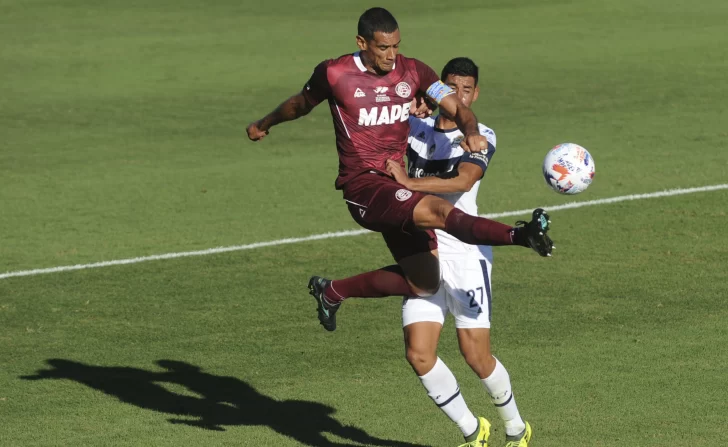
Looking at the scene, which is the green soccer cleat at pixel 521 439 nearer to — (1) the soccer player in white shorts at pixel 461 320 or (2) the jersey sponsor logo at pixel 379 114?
(1) the soccer player in white shorts at pixel 461 320

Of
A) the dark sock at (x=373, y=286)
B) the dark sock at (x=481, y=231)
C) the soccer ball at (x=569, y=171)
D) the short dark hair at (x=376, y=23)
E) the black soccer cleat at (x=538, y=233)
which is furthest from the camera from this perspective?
the soccer ball at (x=569, y=171)

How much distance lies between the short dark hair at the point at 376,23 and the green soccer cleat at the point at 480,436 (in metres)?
2.78

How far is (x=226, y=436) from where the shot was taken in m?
9.74

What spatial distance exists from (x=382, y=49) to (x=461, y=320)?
76.1 inches

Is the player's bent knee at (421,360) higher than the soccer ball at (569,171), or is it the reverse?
the soccer ball at (569,171)

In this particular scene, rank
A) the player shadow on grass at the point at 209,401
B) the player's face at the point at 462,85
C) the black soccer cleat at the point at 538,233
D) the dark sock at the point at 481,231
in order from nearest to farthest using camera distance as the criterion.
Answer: the black soccer cleat at the point at 538,233, the dark sock at the point at 481,231, the player's face at the point at 462,85, the player shadow on grass at the point at 209,401

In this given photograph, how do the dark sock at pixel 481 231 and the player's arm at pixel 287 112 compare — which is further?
the player's arm at pixel 287 112

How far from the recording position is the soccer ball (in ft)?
31.0

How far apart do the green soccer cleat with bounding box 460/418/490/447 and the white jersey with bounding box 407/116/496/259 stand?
3.82ft

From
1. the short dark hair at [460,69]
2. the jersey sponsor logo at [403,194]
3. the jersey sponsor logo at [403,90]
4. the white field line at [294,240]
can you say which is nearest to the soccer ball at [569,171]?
the short dark hair at [460,69]

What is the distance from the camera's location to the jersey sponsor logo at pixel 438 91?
9.12 meters

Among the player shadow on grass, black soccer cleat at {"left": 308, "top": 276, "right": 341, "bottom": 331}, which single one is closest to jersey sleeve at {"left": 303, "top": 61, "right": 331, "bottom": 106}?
black soccer cleat at {"left": 308, "top": 276, "right": 341, "bottom": 331}

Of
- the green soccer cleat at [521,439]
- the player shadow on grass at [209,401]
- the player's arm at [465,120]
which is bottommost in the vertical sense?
the player shadow on grass at [209,401]

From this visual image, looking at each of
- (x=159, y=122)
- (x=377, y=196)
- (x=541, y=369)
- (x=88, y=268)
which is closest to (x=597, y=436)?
(x=541, y=369)
